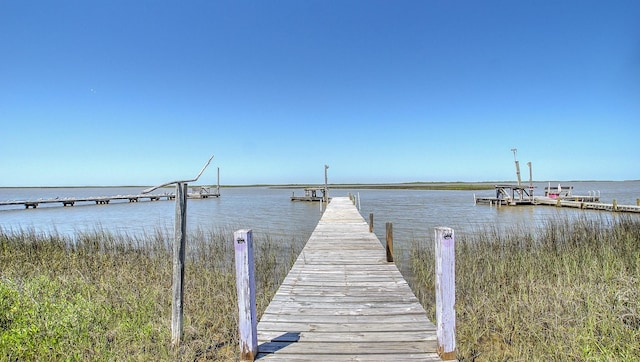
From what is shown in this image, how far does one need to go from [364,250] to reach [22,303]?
6.72m

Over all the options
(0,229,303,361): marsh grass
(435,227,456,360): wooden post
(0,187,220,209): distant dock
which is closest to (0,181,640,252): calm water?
(0,187,220,209): distant dock

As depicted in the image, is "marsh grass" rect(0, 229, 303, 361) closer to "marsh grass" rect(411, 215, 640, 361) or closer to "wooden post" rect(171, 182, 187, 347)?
"wooden post" rect(171, 182, 187, 347)

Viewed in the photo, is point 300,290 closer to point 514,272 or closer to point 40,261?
point 514,272

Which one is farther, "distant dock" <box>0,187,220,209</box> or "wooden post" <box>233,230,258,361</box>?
"distant dock" <box>0,187,220,209</box>

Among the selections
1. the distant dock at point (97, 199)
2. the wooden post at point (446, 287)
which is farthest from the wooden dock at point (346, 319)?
the distant dock at point (97, 199)

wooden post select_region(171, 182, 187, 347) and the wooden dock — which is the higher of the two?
wooden post select_region(171, 182, 187, 347)

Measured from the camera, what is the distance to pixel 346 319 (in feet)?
13.2

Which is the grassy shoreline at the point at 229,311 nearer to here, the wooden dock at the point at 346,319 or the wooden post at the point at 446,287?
the wooden dock at the point at 346,319

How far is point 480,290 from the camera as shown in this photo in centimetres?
638

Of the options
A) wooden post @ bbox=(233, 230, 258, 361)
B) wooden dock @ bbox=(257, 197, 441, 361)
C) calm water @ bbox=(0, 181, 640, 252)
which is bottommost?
calm water @ bbox=(0, 181, 640, 252)

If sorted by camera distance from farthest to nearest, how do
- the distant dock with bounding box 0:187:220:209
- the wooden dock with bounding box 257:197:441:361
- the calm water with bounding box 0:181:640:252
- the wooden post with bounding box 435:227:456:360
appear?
the distant dock with bounding box 0:187:220:209
the calm water with bounding box 0:181:640:252
the wooden dock with bounding box 257:197:441:361
the wooden post with bounding box 435:227:456:360

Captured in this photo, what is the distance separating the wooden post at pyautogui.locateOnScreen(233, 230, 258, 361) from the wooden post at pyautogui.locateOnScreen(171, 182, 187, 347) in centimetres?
121

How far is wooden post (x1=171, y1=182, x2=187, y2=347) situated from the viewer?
3.94 meters

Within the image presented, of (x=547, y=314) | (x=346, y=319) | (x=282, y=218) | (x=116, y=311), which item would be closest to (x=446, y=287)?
(x=346, y=319)
